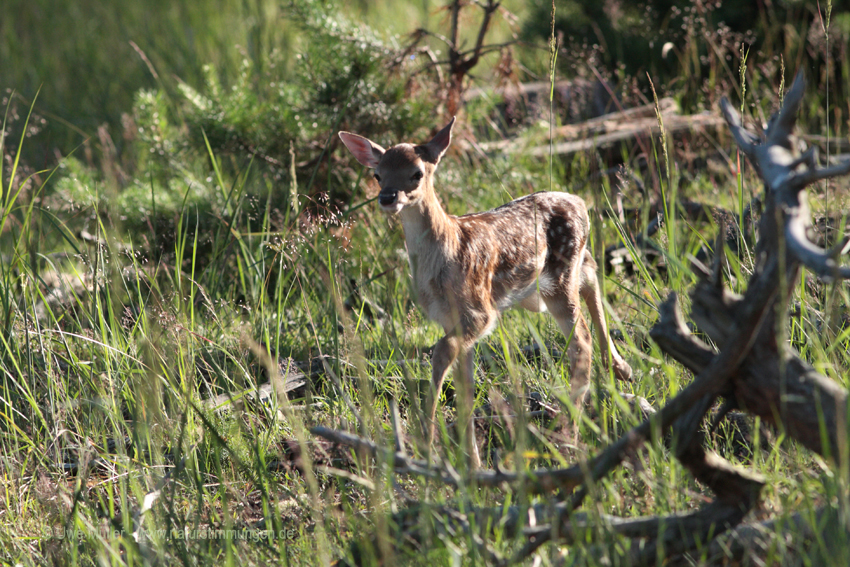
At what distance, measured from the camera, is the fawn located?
331 centimetres

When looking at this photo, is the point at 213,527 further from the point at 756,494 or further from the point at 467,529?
the point at 756,494

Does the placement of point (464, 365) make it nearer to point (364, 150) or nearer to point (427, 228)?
point (427, 228)

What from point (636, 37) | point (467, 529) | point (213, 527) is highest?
point (636, 37)

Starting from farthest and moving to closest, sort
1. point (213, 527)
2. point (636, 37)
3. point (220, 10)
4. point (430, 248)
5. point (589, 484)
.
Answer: point (220, 10)
point (636, 37)
point (430, 248)
point (213, 527)
point (589, 484)

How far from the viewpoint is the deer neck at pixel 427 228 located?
3445 millimetres

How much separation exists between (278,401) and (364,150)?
154 cm

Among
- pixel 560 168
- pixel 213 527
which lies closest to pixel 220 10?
pixel 560 168

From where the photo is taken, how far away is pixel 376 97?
189 inches

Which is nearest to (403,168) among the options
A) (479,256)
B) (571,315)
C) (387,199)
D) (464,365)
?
(387,199)

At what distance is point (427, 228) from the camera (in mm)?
3453

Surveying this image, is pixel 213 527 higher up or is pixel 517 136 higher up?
pixel 517 136

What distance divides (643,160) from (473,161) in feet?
4.57

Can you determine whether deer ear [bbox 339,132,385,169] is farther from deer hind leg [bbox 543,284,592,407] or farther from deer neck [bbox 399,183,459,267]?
deer hind leg [bbox 543,284,592,407]

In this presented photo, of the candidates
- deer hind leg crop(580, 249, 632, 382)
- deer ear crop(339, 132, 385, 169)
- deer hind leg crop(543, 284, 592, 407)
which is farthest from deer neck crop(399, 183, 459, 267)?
deer hind leg crop(580, 249, 632, 382)
